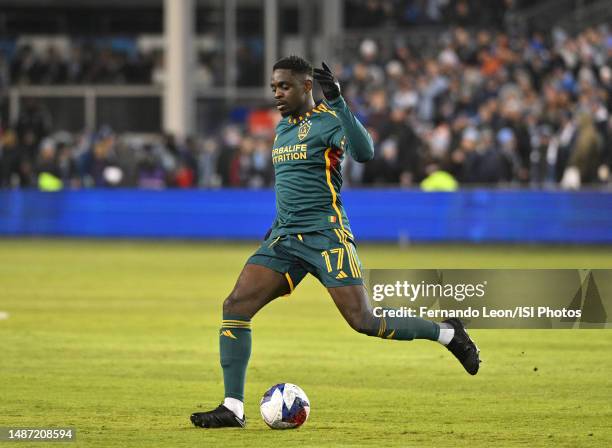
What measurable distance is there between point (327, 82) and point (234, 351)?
175 cm

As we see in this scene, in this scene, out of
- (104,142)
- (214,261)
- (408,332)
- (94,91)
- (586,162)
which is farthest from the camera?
(94,91)

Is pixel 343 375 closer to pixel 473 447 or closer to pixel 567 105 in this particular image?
pixel 473 447

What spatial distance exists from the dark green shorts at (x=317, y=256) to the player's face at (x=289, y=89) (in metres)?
0.80

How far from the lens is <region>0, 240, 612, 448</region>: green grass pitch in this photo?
8688 millimetres

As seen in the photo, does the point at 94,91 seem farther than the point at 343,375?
Yes

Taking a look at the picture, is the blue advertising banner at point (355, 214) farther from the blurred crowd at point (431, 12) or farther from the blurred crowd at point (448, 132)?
the blurred crowd at point (431, 12)

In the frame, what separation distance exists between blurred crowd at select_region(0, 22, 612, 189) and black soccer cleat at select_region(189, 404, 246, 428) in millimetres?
18455

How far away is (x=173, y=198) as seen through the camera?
27.6 metres

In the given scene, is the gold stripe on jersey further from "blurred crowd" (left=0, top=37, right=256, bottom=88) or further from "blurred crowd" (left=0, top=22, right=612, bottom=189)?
"blurred crowd" (left=0, top=37, right=256, bottom=88)

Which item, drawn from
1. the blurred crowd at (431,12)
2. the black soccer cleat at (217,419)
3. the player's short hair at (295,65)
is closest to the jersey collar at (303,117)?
the player's short hair at (295,65)

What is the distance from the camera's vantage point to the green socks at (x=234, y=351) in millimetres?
8727

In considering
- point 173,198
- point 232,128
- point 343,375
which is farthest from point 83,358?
point 232,128

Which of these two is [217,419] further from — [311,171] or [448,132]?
[448,132]

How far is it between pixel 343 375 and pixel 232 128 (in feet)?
72.6
